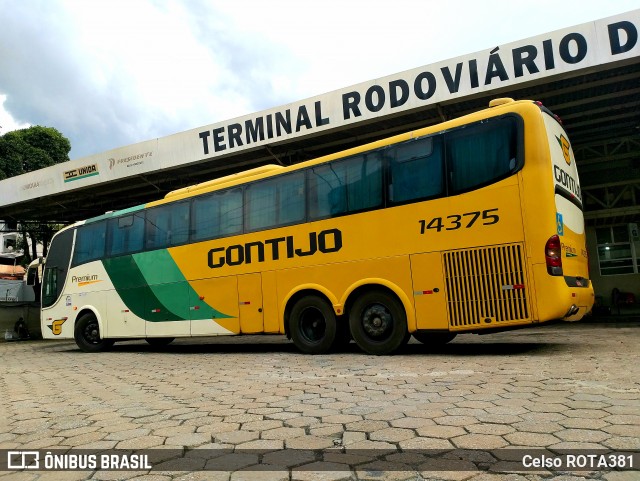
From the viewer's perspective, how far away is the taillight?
232 inches

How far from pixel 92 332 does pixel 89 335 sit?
14cm

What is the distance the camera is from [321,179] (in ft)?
26.2

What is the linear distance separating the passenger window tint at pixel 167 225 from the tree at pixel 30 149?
23.3 meters

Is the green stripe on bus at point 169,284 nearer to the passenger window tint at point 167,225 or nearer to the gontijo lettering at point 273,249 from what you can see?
the passenger window tint at point 167,225

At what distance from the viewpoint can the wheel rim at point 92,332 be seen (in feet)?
37.8

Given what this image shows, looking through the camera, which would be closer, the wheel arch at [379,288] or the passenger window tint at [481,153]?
the passenger window tint at [481,153]

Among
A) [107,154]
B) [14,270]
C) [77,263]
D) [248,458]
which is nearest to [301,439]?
[248,458]

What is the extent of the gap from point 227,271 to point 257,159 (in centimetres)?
615

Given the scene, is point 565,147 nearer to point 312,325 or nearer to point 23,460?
point 312,325

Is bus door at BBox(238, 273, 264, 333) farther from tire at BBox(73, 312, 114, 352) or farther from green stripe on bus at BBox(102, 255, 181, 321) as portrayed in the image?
tire at BBox(73, 312, 114, 352)

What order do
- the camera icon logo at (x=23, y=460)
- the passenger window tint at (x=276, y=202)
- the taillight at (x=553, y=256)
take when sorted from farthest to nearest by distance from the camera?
the passenger window tint at (x=276, y=202), the taillight at (x=553, y=256), the camera icon logo at (x=23, y=460)

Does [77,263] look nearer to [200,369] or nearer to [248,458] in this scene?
[200,369]

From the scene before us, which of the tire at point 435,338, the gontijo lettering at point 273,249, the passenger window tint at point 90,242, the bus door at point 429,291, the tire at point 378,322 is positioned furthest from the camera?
the passenger window tint at point 90,242

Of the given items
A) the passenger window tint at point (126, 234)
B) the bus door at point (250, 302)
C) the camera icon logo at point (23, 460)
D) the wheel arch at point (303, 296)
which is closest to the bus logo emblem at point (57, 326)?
the passenger window tint at point (126, 234)
